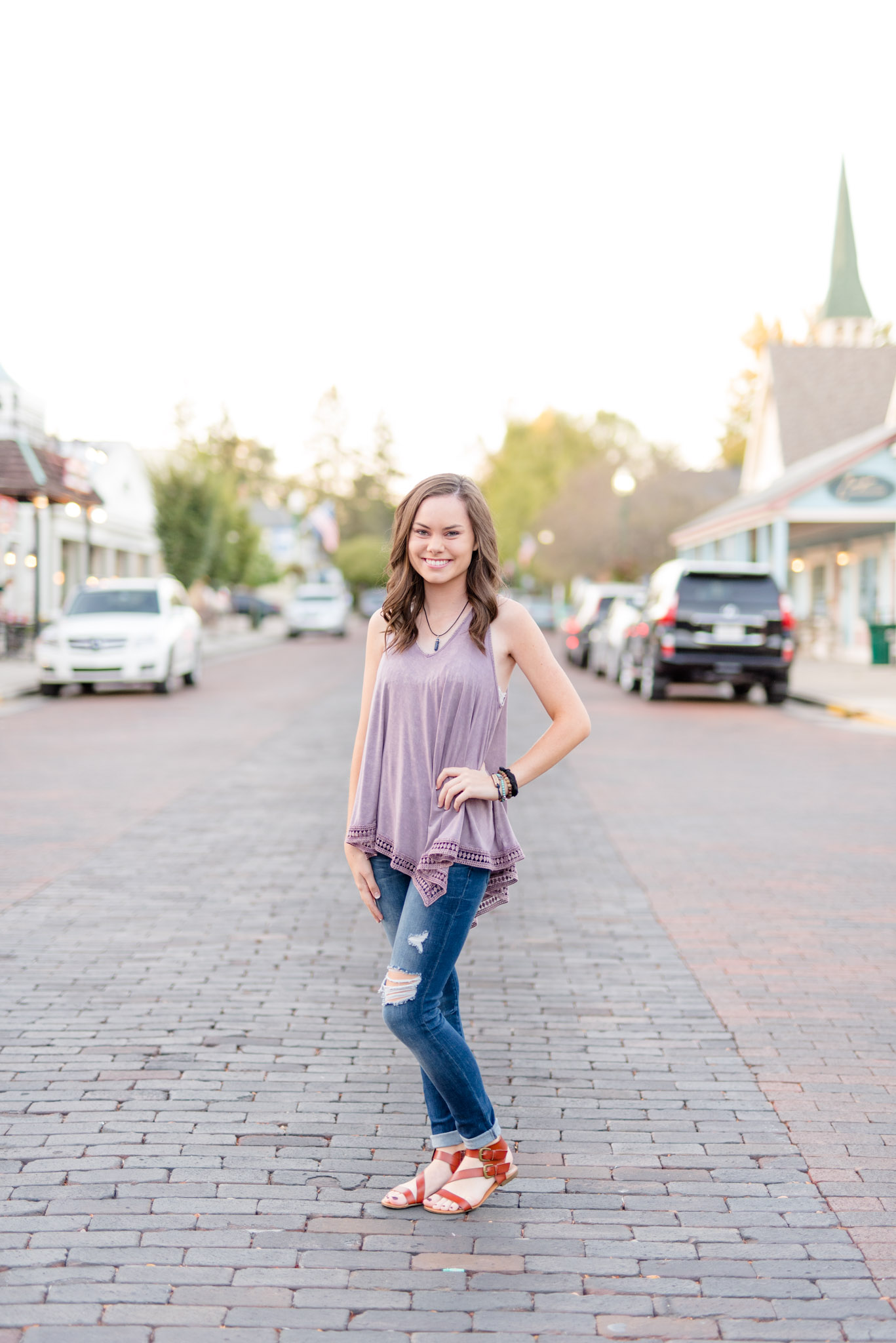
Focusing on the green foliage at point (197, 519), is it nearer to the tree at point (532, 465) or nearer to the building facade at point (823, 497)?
the building facade at point (823, 497)

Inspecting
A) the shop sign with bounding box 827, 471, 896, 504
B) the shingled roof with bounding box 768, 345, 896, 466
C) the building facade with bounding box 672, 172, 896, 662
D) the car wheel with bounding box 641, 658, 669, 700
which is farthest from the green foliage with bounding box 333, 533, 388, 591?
the car wheel with bounding box 641, 658, 669, 700

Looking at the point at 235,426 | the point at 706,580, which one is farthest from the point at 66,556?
the point at 235,426

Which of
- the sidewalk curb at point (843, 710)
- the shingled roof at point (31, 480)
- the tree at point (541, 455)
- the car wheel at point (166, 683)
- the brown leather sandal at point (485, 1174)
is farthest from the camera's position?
the tree at point (541, 455)

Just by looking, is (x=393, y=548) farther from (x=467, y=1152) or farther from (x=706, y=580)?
(x=706, y=580)

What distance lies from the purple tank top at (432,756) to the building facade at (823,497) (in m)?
23.9

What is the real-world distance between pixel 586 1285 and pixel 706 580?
16993 millimetres

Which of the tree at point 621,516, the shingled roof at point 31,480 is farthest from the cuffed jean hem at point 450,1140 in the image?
the tree at point 621,516

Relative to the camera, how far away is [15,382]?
36.6 m

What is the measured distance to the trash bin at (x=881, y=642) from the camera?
28188 mm

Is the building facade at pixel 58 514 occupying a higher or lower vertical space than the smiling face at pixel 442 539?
higher

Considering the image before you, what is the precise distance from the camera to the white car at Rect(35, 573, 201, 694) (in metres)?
19.8

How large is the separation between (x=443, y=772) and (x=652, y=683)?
16951mm

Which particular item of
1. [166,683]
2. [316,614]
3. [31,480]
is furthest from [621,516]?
[166,683]

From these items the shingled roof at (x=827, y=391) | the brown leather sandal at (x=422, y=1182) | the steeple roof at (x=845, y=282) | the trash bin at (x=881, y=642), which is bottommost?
the brown leather sandal at (x=422, y=1182)
